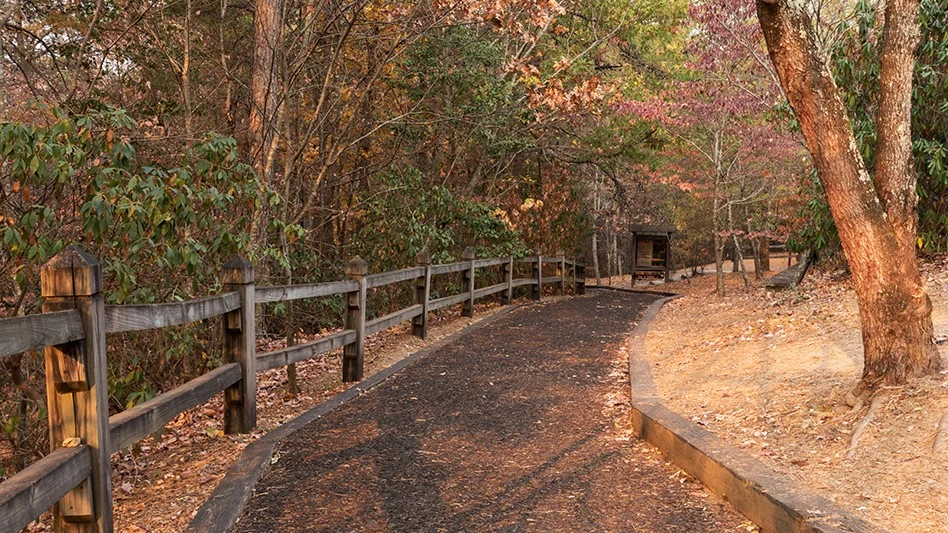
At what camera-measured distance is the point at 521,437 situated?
6.23 meters

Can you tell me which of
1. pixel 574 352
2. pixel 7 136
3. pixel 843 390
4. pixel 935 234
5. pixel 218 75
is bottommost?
pixel 574 352

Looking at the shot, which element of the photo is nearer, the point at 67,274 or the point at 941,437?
the point at 67,274

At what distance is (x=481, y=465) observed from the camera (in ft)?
18.0

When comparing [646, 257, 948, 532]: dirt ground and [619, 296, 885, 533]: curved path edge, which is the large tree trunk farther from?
[619, 296, 885, 533]: curved path edge

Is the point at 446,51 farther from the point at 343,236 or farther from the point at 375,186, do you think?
the point at 343,236

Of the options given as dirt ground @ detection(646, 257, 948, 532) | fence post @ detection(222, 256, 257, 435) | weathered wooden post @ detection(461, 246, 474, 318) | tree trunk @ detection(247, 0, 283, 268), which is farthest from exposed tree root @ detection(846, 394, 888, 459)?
weathered wooden post @ detection(461, 246, 474, 318)

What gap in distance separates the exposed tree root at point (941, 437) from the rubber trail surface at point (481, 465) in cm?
123

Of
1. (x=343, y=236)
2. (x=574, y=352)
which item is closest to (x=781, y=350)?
(x=574, y=352)

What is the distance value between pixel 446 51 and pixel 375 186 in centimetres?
290

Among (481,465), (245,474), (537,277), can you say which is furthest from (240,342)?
(537,277)

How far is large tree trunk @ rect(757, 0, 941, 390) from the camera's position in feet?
17.7

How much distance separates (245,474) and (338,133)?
8.13 meters

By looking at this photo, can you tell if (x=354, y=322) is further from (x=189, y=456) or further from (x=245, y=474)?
(x=245, y=474)

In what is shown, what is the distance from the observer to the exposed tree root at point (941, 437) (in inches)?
174
